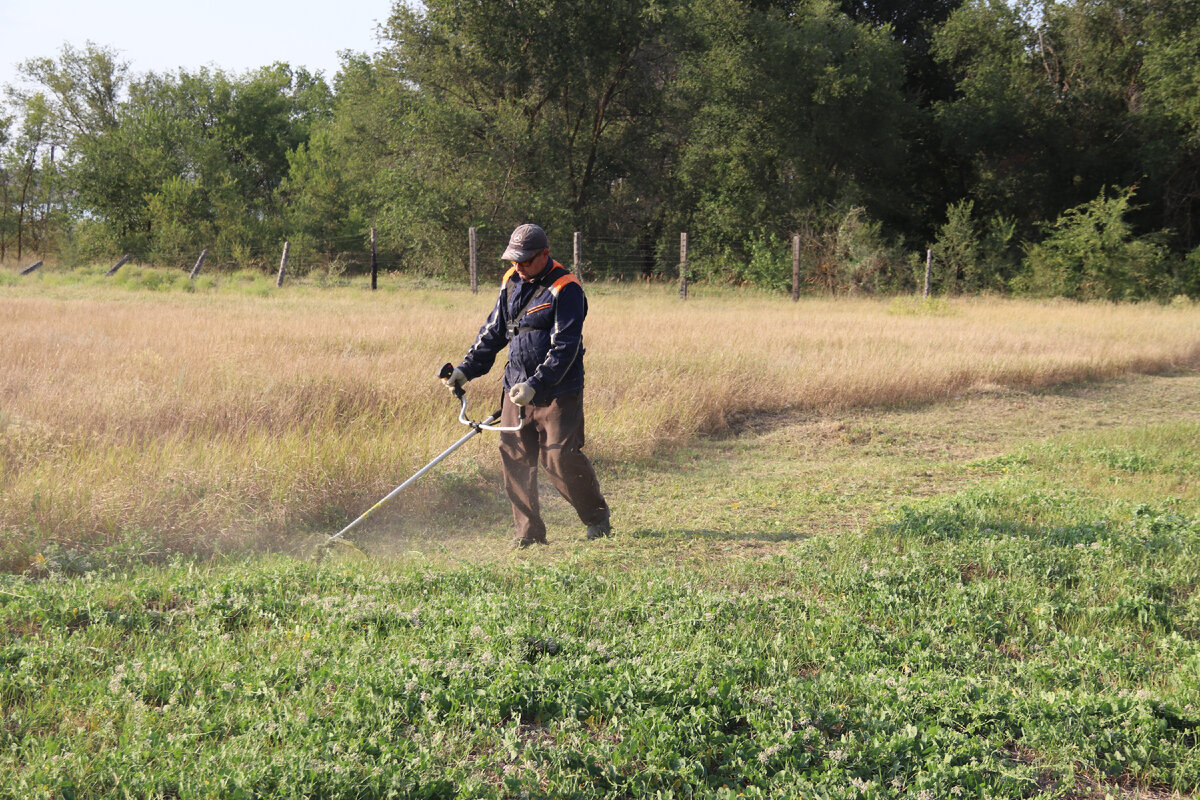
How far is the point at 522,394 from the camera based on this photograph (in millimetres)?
5223

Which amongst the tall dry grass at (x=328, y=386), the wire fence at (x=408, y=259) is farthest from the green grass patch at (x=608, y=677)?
the wire fence at (x=408, y=259)

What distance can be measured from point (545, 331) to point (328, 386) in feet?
12.7

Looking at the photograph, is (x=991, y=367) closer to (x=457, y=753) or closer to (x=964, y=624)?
(x=964, y=624)

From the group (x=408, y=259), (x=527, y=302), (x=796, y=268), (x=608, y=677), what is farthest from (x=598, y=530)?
(x=408, y=259)

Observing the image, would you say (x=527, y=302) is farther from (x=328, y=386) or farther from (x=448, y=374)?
(x=328, y=386)

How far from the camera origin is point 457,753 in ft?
10.1

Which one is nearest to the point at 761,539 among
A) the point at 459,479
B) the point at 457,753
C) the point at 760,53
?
the point at 459,479

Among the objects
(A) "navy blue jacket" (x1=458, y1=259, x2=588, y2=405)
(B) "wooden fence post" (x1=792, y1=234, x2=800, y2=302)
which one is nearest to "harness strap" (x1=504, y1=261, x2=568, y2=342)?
(A) "navy blue jacket" (x1=458, y1=259, x2=588, y2=405)

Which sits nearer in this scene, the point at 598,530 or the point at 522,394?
the point at 522,394

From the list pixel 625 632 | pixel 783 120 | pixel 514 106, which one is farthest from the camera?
pixel 783 120

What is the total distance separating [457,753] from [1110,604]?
3561 millimetres

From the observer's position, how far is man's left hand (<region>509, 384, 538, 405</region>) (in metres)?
5.22

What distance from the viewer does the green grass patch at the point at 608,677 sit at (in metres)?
2.97

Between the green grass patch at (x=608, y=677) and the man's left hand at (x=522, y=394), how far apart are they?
1.01 m
